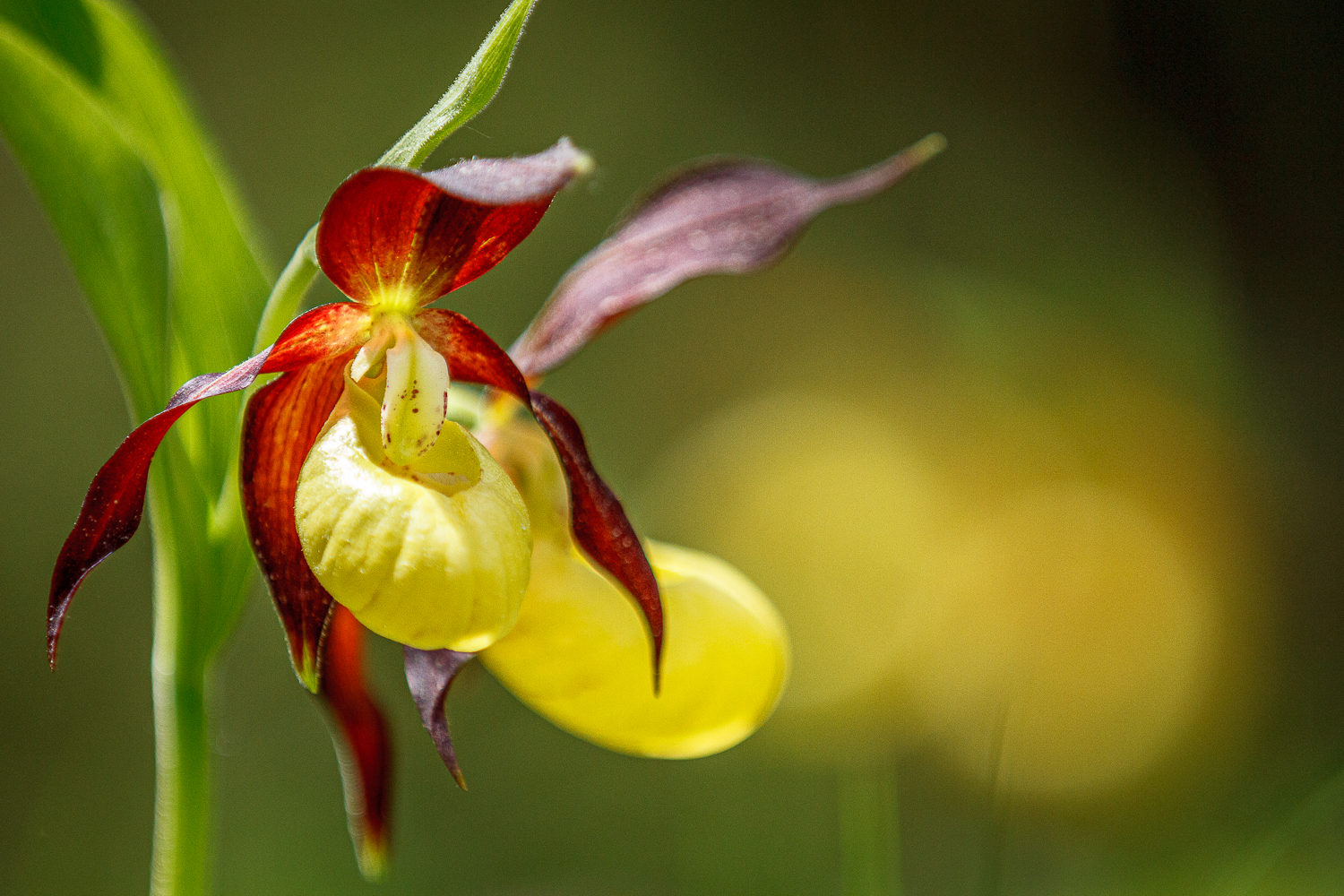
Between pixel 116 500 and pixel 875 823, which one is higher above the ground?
pixel 116 500

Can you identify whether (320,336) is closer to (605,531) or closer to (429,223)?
(429,223)

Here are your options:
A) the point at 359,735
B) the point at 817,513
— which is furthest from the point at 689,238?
the point at 817,513

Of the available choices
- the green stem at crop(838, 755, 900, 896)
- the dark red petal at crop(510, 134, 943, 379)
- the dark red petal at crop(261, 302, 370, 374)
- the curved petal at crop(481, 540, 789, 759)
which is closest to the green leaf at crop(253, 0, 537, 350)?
the dark red petal at crop(261, 302, 370, 374)

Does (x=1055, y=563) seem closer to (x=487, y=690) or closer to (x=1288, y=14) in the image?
(x=487, y=690)

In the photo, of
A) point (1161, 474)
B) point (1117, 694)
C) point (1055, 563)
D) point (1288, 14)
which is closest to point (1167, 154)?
point (1288, 14)

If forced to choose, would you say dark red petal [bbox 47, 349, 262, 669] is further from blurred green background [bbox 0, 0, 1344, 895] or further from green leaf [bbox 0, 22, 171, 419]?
blurred green background [bbox 0, 0, 1344, 895]

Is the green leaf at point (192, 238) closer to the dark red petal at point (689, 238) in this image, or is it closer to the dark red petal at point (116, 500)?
the dark red petal at point (116, 500)
